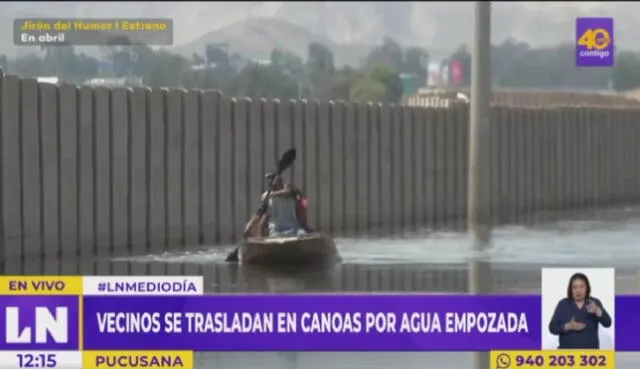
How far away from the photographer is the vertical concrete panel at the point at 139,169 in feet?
46.2

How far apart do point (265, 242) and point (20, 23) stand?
192cm

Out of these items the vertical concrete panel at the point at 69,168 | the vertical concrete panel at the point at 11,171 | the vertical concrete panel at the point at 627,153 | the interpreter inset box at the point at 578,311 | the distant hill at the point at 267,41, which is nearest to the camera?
the interpreter inset box at the point at 578,311

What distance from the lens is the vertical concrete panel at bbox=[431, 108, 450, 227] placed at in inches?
571

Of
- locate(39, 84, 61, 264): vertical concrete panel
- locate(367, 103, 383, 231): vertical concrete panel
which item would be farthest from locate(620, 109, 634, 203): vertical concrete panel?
locate(39, 84, 61, 264): vertical concrete panel

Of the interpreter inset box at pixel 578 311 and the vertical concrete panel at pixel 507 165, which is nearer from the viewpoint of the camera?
the interpreter inset box at pixel 578 311

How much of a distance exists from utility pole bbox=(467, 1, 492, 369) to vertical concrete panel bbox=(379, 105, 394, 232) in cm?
49

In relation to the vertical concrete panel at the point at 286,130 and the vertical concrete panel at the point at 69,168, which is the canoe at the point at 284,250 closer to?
the vertical concrete panel at the point at 286,130

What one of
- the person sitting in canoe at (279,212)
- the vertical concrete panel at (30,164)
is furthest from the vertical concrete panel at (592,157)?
the vertical concrete panel at (30,164)

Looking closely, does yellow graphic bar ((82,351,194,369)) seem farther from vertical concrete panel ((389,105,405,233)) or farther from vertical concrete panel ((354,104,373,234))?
vertical concrete panel ((389,105,405,233))

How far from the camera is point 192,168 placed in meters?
14.2

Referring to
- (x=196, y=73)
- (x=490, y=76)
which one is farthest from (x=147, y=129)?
(x=490, y=76)

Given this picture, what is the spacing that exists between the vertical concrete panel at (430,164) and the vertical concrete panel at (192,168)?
1.37 meters

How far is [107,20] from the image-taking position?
1409 cm

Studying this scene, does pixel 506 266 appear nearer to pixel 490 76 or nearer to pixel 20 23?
pixel 490 76
